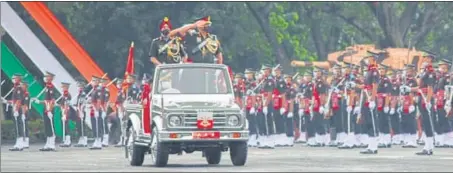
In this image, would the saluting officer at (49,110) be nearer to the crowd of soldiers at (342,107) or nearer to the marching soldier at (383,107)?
the crowd of soldiers at (342,107)

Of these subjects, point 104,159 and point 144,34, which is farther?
point 144,34

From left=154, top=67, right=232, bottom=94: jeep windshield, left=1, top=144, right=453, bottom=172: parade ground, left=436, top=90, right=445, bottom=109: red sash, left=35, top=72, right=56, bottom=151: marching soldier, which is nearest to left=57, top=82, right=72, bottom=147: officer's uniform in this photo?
left=35, top=72, right=56, bottom=151: marching soldier

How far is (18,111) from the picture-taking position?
41812 millimetres

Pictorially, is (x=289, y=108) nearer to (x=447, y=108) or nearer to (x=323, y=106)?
(x=323, y=106)

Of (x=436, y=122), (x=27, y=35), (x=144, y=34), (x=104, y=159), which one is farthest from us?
(x=144, y=34)

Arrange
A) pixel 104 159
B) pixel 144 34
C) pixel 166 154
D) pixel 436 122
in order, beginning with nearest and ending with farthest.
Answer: pixel 166 154
pixel 104 159
pixel 436 122
pixel 144 34

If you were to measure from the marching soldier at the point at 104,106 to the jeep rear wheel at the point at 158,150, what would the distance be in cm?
1658

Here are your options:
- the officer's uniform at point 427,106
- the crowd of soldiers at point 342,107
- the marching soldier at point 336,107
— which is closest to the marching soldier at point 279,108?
the crowd of soldiers at point 342,107

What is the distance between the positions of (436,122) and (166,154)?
441 inches

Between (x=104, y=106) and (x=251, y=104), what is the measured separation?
417 centimetres

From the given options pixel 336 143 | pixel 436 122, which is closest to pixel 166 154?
pixel 436 122

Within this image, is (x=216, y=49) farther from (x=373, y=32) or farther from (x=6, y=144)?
(x=373, y=32)

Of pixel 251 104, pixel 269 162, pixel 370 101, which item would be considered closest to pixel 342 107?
pixel 251 104

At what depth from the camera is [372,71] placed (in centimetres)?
3369
